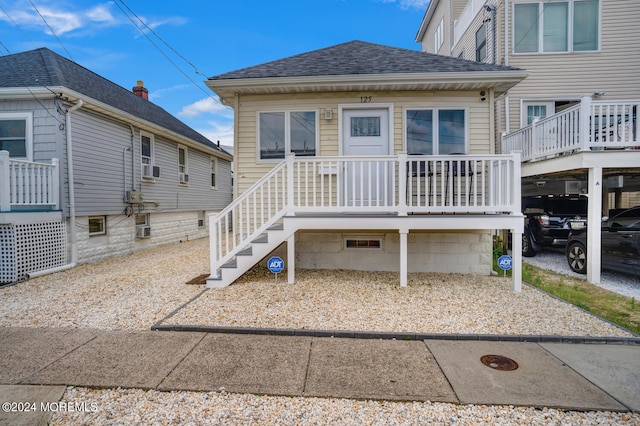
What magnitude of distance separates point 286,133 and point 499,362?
17.6 ft

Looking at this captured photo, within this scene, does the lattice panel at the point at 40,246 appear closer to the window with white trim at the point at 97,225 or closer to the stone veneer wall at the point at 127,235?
the stone veneer wall at the point at 127,235

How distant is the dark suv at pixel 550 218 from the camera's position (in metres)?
8.02

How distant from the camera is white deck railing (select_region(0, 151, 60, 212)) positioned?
5.93 metres

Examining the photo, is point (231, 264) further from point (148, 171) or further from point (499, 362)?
point (148, 171)

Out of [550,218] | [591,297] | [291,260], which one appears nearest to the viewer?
[591,297]

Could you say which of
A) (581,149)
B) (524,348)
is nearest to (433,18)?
(581,149)

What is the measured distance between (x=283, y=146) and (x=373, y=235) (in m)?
2.68

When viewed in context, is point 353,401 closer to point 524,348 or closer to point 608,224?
point 524,348

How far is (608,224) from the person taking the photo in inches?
258

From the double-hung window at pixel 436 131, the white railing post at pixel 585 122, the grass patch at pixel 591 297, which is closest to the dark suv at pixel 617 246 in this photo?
the grass patch at pixel 591 297

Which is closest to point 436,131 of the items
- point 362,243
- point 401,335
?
point 362,243

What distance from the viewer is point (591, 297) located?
17.1ft

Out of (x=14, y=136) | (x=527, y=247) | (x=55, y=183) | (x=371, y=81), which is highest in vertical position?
(x=371, y=81)

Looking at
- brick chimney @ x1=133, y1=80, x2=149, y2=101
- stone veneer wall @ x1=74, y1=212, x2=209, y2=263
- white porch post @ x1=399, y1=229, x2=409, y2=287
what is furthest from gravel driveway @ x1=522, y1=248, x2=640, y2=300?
brick chimney @ x1=133, y1=80, x2=149, y2=101
